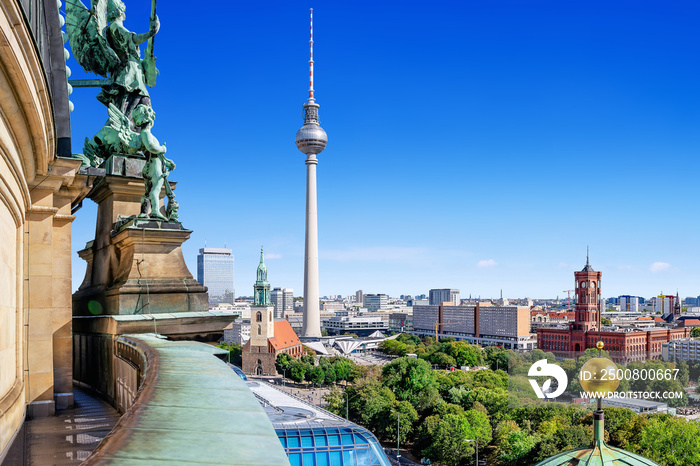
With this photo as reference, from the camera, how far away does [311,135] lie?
541ft

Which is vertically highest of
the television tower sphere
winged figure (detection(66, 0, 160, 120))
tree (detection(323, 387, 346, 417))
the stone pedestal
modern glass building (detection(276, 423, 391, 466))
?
the television tower sphere

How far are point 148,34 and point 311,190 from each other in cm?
14703

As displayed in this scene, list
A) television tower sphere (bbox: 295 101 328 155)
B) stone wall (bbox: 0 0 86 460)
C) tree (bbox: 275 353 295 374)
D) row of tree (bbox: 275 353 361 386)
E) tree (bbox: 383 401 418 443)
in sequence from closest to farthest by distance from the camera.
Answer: stone wall (bbox: 0 0 86 460) < tree (bbox: 383 401 418 443) < row of tree (bbox: 275 353 361 386) < tree (bbox: 275 353 295 374) < television tower sphere (bbox: 295 101 328 155)

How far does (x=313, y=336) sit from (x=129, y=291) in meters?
162

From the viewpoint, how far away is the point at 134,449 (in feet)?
9.78

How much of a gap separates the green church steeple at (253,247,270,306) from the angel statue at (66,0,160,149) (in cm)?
9288

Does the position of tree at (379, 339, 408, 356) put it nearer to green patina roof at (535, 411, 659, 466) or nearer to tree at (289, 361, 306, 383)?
tree at (289, 361, 306, 383)

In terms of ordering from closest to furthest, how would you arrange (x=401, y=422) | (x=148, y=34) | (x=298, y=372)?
(x=148, y=34)
(x=401, y=422)
(x=298, y=372)

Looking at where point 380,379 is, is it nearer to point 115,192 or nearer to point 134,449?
point 115,192

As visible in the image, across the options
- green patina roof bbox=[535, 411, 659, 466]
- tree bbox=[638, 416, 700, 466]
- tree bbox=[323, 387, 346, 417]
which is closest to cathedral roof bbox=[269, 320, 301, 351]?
tree bbox=[323, 387, 346, 417]

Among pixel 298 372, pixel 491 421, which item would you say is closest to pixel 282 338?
pixel 298 372

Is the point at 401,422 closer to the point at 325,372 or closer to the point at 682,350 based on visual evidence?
the point at 325,372

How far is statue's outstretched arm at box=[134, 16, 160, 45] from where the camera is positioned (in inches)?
560

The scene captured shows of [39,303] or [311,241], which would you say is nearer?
[39,303]
